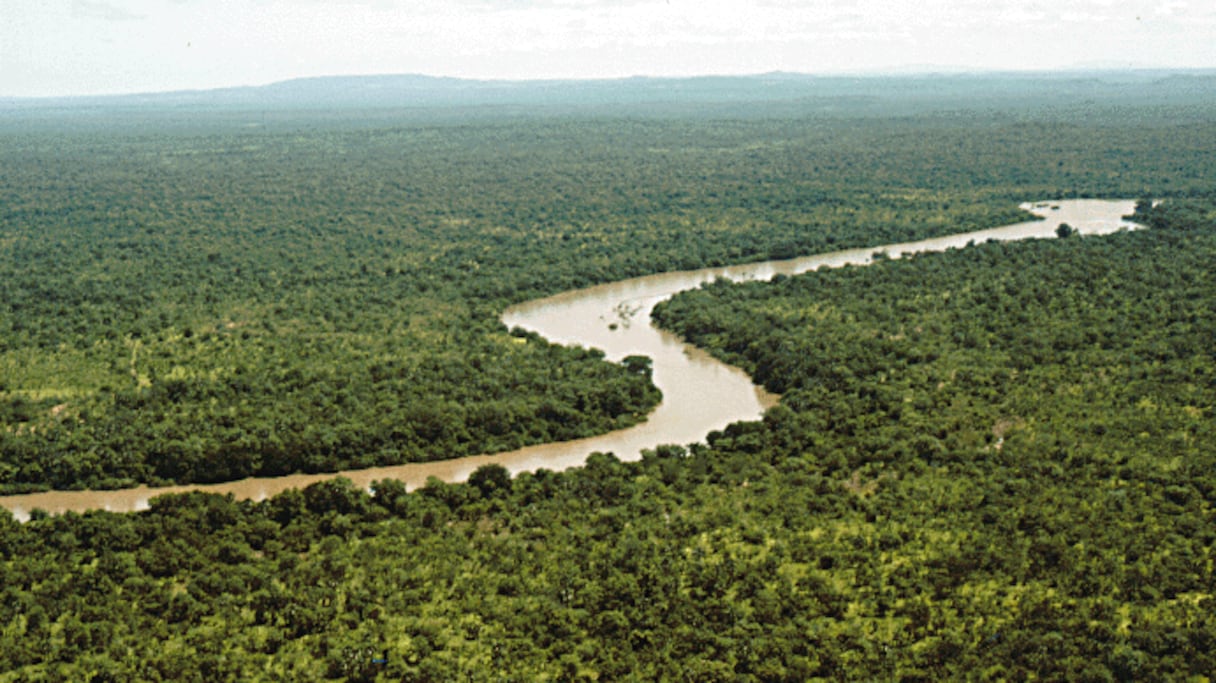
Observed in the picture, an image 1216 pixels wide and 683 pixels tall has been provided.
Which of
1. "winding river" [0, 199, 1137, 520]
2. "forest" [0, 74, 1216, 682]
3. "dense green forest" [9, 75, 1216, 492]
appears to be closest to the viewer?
"forest" [0, 74, 1216, 682]

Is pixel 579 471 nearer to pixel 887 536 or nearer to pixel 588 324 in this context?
pixel 887 536

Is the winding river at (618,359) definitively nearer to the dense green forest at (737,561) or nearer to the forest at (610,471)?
the forest at (610,471)

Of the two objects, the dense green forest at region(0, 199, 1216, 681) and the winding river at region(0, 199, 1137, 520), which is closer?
the dense green forest at region(0, 199, 1216, 681)

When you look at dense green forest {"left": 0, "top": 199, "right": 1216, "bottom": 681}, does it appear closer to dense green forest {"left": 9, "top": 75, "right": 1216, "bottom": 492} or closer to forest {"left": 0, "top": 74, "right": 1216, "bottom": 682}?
forest {"left": 0, "top": 74, "right": 1216, "bottom": 682}

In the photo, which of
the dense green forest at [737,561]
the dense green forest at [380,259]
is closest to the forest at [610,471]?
the dense green forest at [737,561]

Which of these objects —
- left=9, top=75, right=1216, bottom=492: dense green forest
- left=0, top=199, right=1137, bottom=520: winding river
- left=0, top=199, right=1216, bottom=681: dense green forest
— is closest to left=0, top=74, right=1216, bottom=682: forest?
left=0, top=199, right=1216, bottom=681: dense green forest

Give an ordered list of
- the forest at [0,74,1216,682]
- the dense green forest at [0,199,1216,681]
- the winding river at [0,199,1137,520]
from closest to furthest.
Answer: the dense green forest at [0,199,1216,681]
the forest at [0,74,1216,682]
the winding river at [0,199,1137,520]
